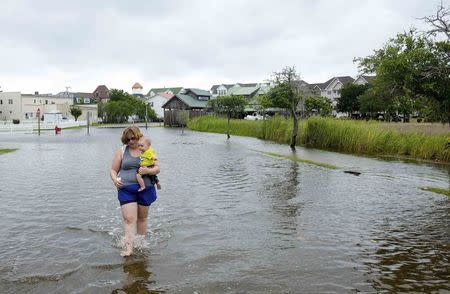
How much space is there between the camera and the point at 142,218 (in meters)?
6.36

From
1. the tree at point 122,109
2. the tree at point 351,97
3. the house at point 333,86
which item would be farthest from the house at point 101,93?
the tree at point 351,97

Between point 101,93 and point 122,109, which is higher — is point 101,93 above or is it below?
above

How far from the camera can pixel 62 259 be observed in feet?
19.4

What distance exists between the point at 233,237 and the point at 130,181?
2054 mm

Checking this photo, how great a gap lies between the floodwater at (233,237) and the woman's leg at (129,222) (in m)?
0.20

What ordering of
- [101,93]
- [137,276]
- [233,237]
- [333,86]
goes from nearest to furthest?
[137,276] < [233,237] < [333,86] < [101,93]

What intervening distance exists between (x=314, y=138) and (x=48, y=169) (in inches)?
711

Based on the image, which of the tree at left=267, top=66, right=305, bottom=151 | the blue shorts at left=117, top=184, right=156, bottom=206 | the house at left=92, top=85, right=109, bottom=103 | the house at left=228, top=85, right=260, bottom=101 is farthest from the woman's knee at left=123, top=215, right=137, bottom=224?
the house at left=92, top=85, right=109, bottom=103

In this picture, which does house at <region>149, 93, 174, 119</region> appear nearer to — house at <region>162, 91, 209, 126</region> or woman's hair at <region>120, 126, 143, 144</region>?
house at <region>162, 91, 209, 126</region>

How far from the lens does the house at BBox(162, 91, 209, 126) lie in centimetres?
7212

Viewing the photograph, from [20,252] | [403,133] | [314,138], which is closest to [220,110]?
[314,138]

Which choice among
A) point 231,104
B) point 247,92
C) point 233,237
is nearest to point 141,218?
point 233,237

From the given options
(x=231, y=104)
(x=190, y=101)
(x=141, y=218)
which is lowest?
(x=141, y=218)

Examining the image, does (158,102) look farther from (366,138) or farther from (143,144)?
(143,144)
